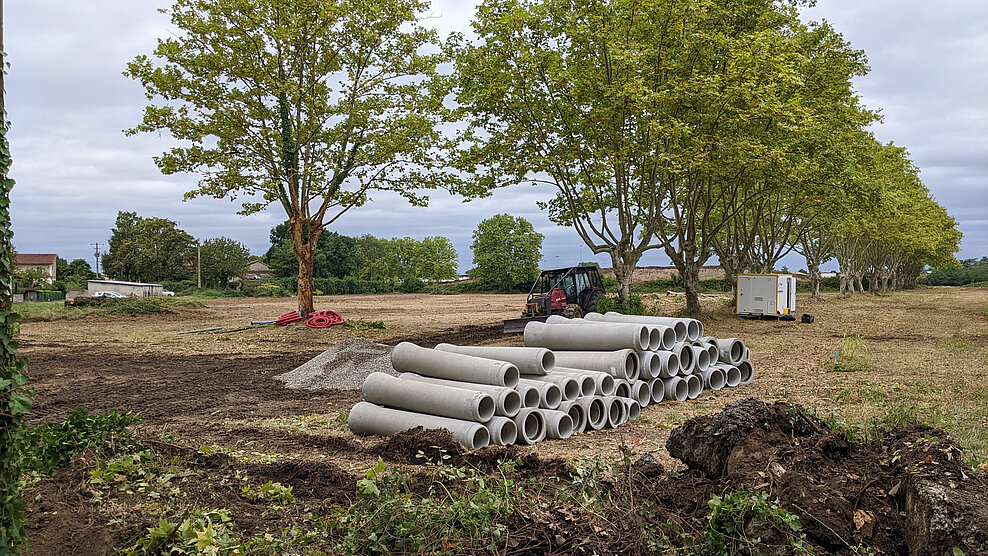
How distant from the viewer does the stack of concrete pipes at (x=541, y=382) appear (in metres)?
7.85

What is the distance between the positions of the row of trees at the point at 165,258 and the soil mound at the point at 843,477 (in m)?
62.7

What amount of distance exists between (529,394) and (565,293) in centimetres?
1578

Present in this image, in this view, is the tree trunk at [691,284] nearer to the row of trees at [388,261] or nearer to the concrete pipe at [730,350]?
the concrete pipe at [730,350]

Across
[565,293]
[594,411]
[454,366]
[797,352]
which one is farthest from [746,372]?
[565,293]

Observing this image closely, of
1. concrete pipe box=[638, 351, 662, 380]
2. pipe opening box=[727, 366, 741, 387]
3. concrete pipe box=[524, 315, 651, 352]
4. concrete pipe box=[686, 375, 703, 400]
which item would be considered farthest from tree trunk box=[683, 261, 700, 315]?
concrete pipe box=[638, 351, 662, 380]

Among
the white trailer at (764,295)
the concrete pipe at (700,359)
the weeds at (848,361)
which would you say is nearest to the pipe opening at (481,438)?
the concrete pipe at (700,359)

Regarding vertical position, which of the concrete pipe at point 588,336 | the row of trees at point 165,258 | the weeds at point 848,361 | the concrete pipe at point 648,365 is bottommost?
the weeds at point 848,361

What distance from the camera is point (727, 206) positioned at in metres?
25.3

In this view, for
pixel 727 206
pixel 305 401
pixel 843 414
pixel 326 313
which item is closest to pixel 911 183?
pixel 727 206

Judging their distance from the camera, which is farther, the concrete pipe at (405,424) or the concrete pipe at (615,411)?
the concrete pipe at (615,411)

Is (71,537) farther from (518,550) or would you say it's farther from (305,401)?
(305,401)

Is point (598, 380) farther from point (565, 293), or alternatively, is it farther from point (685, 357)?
point (565, 293)

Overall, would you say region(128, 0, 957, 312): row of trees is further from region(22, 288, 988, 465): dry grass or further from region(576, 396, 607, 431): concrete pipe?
region(576, 396, 607, 431): concrete pipe

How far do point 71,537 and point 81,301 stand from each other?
3311cm
